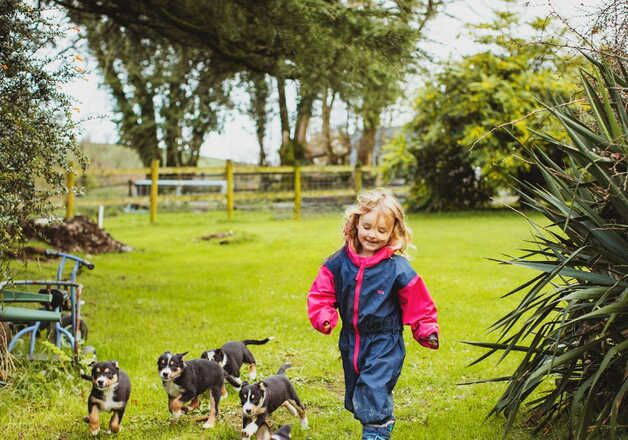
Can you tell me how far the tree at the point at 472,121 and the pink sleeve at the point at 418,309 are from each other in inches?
619

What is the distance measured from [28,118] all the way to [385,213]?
9.55 ft

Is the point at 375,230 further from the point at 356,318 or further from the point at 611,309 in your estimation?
the point at 611,309

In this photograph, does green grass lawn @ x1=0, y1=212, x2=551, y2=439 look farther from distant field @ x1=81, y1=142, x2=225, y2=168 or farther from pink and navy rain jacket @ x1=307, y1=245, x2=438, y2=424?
distant field @ x1=81, y1=142, x2=225, y2=168

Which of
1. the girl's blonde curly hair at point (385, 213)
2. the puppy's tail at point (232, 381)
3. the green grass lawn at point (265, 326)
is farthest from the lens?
the puppy's tail at point (232, 381)

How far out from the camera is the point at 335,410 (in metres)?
5.24

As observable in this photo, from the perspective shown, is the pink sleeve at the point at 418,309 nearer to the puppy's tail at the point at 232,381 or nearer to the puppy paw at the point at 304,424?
the puppy paw at the point at 304,424

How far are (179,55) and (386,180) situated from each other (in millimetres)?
11829

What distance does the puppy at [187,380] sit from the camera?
15.4ft

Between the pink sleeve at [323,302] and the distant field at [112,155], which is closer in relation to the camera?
the pink sleeve at [323,302]

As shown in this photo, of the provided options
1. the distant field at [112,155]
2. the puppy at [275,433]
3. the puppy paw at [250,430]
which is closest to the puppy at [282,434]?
the puppy at [275,433]

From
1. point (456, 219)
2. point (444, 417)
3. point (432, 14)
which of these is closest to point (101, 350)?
point (444, 417)

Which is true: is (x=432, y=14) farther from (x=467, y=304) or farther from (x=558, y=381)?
(x=558, y=381)

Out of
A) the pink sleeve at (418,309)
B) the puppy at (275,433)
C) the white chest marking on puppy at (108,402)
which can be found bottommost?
the puppy at (275,433)

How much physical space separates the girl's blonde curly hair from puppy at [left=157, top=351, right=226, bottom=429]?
1.40 m
